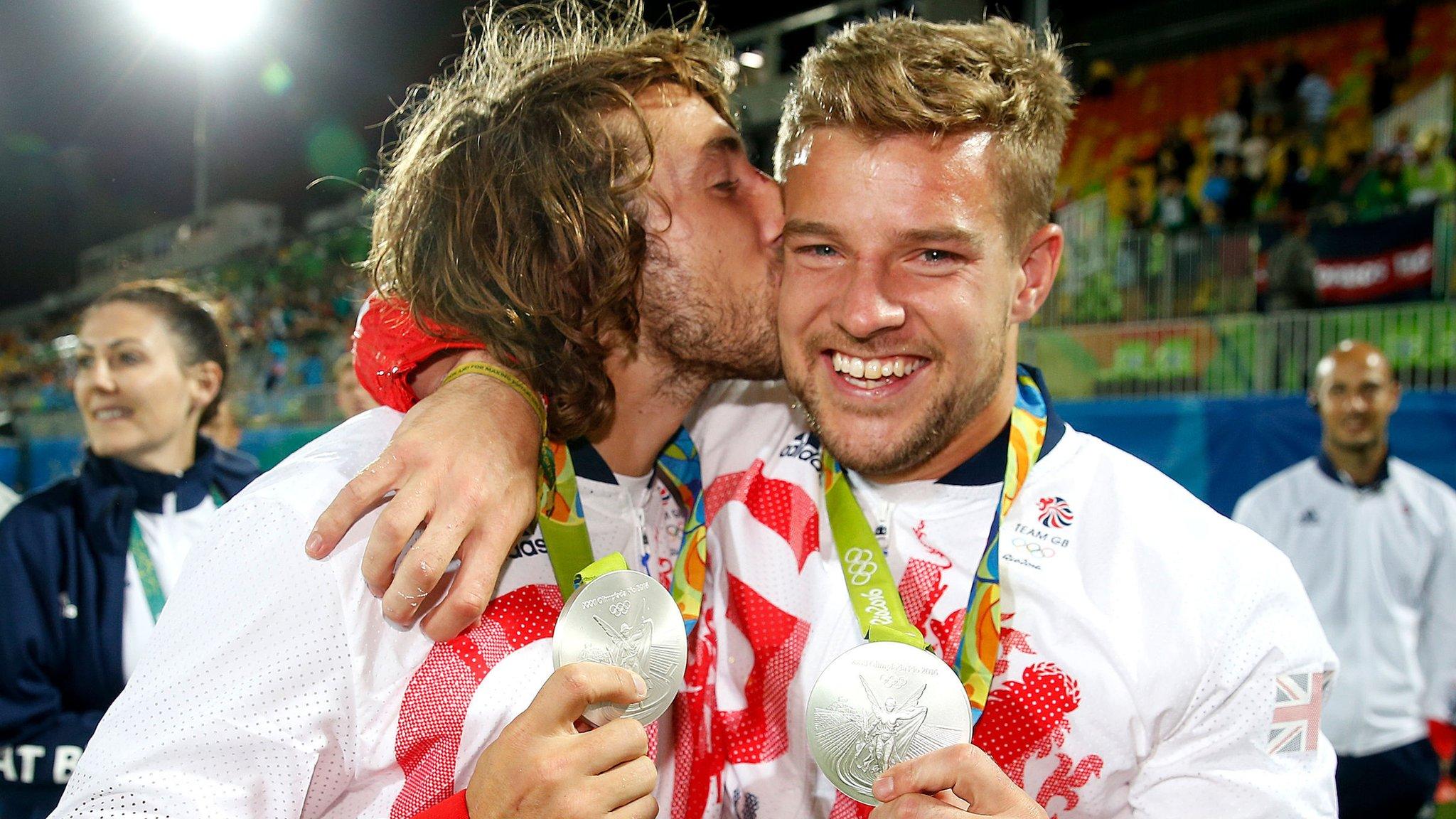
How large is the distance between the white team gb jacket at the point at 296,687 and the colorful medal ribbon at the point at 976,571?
23.6 inches

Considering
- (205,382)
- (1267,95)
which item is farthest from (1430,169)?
(205,382)

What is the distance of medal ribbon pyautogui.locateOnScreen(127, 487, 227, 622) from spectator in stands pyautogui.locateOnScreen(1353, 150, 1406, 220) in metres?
10.6

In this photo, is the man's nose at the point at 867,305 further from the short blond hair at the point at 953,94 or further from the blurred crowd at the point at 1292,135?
the blurred crowd at the point at 1292,135

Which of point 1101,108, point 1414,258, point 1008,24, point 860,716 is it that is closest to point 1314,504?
point 1414,258

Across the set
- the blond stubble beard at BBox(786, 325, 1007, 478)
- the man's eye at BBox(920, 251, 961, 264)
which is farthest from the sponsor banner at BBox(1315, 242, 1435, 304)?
the man's eye at BBox(920, 251, 961, 264)

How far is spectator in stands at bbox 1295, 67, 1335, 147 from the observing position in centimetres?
1168

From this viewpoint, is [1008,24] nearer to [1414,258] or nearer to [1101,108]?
[1414,258]

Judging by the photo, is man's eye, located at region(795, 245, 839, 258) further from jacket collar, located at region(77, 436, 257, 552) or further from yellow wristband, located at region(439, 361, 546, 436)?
jacket collar, located at region(77, 436, 257, 552)

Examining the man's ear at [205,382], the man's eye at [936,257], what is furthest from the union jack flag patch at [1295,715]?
the man's ear at [205,382]

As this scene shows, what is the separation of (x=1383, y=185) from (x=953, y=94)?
1042 centimetres

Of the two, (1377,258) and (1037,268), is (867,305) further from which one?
(1377,258)

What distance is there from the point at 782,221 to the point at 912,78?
18.5 inches

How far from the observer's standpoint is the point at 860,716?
1.51 meters

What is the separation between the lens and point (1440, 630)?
5.36 metres
